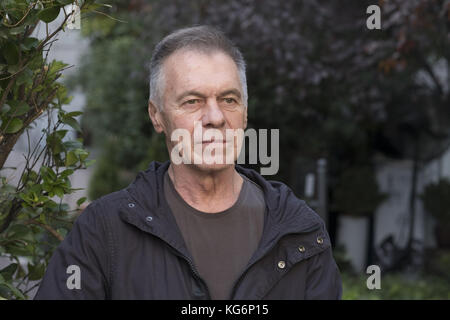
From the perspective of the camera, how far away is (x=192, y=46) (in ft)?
6.16

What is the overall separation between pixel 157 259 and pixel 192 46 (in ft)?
2.00

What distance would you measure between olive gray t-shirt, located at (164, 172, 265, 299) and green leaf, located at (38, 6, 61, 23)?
606mm

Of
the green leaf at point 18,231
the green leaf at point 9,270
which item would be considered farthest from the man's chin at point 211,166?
the green leaf at point 9,270

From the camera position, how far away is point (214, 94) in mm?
1841

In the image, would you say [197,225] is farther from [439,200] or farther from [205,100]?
[439,200]

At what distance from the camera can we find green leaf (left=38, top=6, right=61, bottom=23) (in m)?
1.99

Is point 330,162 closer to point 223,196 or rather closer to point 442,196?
point 442,196

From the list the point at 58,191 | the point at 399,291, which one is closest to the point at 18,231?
the point at 58,191

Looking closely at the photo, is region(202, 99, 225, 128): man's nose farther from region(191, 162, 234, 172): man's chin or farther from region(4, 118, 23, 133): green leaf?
region(4, 118, 23, 133): green leaf

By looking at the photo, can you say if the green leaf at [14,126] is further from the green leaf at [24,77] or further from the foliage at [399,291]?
the foliage at [399,291]

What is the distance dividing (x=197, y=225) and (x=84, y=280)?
14.2 inches

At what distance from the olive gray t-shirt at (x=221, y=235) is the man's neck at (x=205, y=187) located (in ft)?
0.07

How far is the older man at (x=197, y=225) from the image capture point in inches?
68.3

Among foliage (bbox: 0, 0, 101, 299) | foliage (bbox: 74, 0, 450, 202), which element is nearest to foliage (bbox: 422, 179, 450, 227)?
foliage (bbox: 74, 0, 450, 202)
